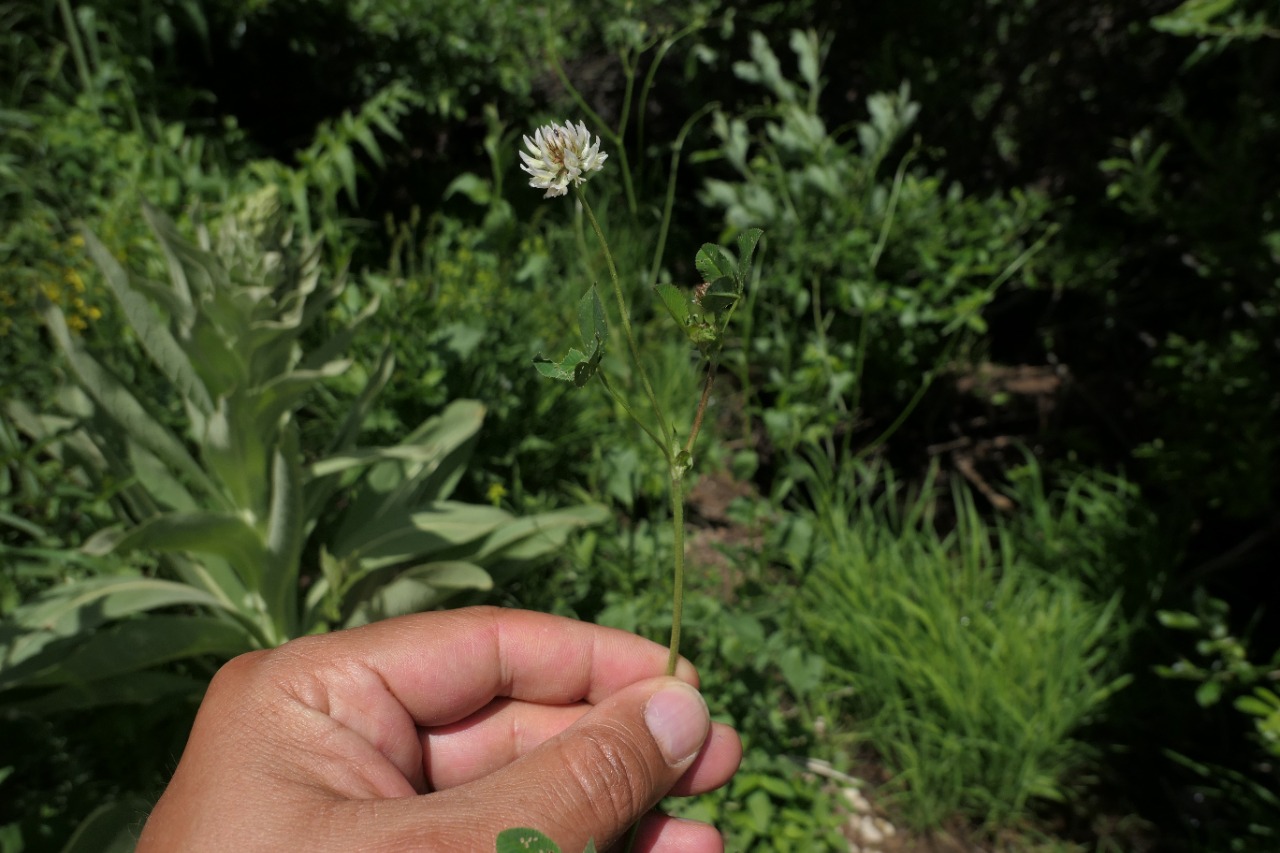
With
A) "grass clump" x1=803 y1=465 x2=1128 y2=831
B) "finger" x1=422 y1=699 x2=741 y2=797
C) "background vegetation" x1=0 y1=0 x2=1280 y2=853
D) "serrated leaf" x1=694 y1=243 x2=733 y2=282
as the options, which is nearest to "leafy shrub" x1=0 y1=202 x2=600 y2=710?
"background vegetation" x1=0 y1=0 x2=1280 y2=853

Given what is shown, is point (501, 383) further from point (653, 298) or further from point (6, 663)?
point (6, 663)

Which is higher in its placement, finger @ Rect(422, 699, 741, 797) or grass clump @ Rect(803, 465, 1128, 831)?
finger @ Rect(422, 699, 741, 797)

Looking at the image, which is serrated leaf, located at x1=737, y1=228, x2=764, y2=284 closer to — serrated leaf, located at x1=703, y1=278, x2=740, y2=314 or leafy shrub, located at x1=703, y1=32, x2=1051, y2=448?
serrated leaf, located at x1=703, y1=278, x2=740, y2=314

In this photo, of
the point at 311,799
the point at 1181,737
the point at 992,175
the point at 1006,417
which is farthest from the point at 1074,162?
the point at 311,799

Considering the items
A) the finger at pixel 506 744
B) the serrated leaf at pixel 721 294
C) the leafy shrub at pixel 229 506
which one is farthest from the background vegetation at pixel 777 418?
the serrated leaf at pixel 721 294

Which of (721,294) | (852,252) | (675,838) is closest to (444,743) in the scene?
(675,838)

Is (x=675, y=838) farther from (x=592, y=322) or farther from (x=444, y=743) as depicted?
(x=592, y=322)

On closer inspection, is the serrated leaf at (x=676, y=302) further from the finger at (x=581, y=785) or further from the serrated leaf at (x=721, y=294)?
the finger at (x=581, y=785)
